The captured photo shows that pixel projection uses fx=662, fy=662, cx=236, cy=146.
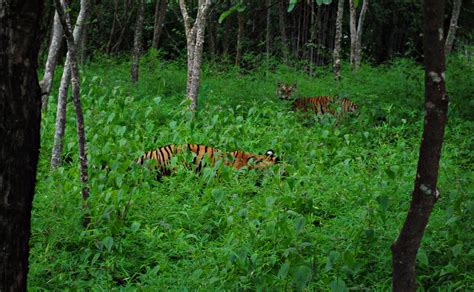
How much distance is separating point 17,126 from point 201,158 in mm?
4870

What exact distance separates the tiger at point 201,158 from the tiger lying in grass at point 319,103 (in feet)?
11.4

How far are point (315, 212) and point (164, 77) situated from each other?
8592 millimetres

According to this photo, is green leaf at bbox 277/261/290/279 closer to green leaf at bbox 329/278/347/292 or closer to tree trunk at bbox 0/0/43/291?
green leaf at bbox 329/278/347/292

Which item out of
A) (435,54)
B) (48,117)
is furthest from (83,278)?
(48,117)

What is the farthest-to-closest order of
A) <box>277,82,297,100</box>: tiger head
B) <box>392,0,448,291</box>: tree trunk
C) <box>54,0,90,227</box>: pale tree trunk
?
1. <box>277,82,297,100</box>: tiger head
2. <box>54,0,90,227</box>: pale tree trunk
3. <box>392,0,448,291</box>: tree trunk

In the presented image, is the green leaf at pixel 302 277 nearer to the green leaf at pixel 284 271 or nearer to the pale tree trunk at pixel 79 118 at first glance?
the green leaf at pixel 284 271

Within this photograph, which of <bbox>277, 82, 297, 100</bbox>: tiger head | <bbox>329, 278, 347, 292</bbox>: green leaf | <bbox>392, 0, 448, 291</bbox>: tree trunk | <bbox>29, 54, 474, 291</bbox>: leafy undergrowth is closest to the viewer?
<bbox>392, 0, 448, 291</bbox>: tree trunk

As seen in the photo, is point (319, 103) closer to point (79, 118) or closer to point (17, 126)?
point (79, 118)

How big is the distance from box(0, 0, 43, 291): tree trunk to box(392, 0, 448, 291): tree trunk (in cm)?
188

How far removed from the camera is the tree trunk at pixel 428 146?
3205 mm

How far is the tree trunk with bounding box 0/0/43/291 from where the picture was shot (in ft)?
9.92

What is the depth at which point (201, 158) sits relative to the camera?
25.9 feet

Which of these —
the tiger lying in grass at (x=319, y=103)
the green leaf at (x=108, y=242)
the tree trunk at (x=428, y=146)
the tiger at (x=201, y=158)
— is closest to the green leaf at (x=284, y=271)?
the tree trunk at (x=428, y=146)

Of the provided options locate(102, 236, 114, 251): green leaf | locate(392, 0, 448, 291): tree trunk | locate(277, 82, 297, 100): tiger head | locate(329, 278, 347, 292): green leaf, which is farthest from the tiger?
locate(277, 82, 297, 100): tiger head
